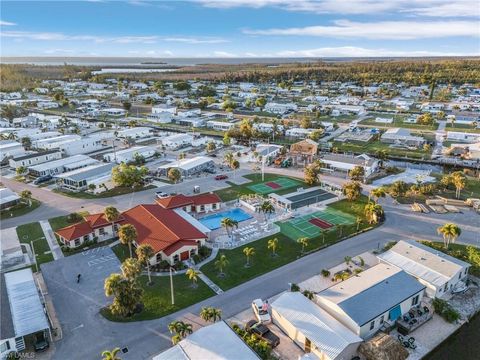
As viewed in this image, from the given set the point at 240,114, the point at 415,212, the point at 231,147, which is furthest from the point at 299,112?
the point at 415,212

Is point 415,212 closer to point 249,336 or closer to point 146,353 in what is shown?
point 249,336

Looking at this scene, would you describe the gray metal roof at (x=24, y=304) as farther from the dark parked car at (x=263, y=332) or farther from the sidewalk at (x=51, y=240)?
the dark parked car at (x=263, y=332)

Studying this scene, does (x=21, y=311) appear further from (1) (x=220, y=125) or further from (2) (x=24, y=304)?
(1) (x=220, y=125)

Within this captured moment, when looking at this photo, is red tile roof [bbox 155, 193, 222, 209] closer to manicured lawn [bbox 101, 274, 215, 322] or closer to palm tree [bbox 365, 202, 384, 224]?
manicured lawn [bbox 101, 274, 215, 322]

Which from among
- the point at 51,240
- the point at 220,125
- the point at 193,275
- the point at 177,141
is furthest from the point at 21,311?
the point at 220,125

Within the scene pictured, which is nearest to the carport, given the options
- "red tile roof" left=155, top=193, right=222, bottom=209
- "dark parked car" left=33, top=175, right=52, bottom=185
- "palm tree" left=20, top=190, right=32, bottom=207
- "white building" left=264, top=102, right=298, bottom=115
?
"red tile roof" left=155, top=193, right=222, bottom=209

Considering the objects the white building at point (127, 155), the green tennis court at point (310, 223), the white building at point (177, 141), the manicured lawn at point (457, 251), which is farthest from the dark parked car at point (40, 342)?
the white building at point (177, 141)
